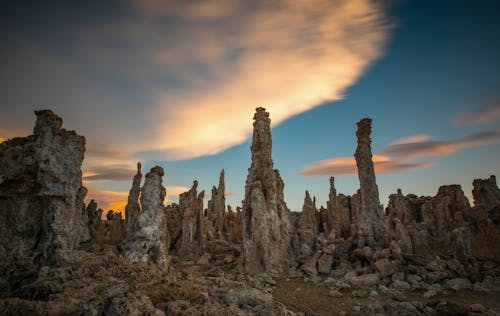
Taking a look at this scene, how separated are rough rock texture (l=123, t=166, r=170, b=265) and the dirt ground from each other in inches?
217

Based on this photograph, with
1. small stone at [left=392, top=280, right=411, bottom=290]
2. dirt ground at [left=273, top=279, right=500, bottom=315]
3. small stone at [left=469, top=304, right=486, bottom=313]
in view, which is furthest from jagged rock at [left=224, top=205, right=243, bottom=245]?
small stone at [left=469, top=304, right=486, bottom=313]

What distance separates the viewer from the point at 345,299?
12812mm

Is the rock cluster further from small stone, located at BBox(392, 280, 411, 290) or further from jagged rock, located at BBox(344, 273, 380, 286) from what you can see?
small stone, located at BBox(392, 280, 411, 290)

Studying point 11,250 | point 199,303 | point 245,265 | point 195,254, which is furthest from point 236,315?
point 195,254

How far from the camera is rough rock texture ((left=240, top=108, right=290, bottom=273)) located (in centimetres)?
2002

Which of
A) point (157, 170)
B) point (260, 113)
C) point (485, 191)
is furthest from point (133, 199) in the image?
point (485, 191)

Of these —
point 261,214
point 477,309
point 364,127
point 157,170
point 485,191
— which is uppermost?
point 364,127

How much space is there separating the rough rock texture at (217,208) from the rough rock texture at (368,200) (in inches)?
769

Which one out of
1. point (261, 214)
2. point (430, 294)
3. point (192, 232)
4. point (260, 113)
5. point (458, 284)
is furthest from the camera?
point (192, 232)

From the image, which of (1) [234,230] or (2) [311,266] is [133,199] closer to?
(1) [234,230]

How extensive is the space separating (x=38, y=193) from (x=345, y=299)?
12.6 metres

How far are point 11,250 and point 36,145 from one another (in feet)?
10.2

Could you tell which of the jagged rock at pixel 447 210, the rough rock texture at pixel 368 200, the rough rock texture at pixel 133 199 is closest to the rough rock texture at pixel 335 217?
the jagged rock at pixel 447 210

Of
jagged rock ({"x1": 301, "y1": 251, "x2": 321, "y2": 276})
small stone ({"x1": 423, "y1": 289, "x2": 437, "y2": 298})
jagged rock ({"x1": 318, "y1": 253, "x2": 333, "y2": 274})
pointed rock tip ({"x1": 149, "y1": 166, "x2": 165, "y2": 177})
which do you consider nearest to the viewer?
pointed rock tip ({"x1": 149, "y1": 166, "x2": 165, "y2": 177})
